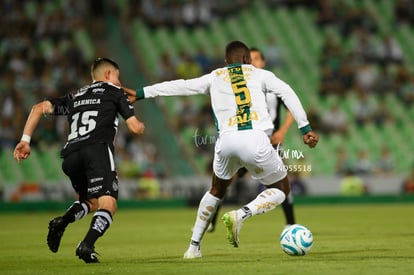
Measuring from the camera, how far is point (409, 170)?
88.7 feet

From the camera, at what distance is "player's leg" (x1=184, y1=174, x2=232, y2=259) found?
990cm

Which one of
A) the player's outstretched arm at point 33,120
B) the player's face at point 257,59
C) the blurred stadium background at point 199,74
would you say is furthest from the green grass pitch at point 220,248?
the blurred stadium background at point 199,74

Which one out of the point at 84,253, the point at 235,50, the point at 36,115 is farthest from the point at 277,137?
the point at 84,253

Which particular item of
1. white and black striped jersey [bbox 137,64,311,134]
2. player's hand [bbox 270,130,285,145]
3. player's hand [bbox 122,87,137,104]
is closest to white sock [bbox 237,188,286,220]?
white and black striped jersey [bbox 137,64,311,134]

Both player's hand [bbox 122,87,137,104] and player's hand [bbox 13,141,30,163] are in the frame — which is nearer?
player's hand [bbox 13,141,30,163]

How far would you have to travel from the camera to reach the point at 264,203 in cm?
973

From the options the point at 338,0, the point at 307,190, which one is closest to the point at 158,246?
the point at 307,190

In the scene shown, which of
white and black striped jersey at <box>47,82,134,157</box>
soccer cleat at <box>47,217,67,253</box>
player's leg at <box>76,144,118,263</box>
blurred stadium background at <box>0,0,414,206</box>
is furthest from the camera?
blurred stadium background at <box>0,0,414,206</box>

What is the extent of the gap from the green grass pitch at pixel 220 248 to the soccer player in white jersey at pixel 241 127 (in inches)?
21.8

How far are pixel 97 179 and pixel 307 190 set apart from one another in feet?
54.0

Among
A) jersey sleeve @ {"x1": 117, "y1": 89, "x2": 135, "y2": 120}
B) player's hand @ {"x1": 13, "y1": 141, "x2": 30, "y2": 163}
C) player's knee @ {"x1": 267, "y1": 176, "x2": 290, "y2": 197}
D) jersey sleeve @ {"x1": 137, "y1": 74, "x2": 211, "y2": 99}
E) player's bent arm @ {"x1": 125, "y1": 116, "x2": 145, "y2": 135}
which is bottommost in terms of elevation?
player's knee @ {"x1": 267, "y1": 176, "x2": 290, "y2": 197}

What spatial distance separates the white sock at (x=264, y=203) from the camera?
9.59 m

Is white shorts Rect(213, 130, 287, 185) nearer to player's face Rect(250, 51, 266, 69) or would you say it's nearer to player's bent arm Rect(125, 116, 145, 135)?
player's bent arm Rect(125, 116, 145, 135)

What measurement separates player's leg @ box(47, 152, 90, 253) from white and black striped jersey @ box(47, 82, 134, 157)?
135 mm
